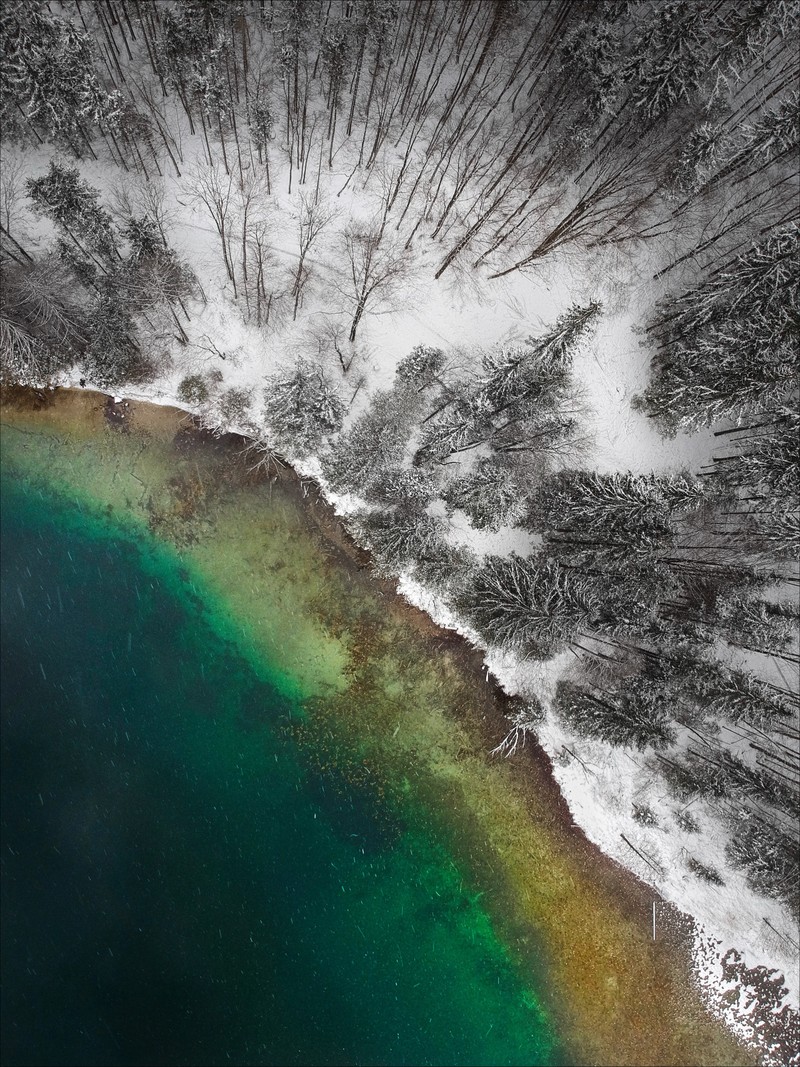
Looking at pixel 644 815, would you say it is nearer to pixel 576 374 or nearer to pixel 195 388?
pixel 576 374

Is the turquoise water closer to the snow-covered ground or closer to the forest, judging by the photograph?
the snow-covered ground

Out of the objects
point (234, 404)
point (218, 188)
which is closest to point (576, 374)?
point (234, 404)

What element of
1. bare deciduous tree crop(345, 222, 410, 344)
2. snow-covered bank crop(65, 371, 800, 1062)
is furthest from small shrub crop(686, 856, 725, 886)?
bare deciduous tree crop(345, 222, 410, 344)

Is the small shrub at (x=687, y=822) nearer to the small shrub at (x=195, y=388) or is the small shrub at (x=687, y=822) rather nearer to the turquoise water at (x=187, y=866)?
the turquoise water at (x=187, y=866)

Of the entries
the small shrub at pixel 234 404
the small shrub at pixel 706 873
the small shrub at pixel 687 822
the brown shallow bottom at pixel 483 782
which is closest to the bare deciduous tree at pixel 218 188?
the small shrub at pixel 234 404

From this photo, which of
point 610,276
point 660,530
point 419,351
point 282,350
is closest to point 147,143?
point 282,350
